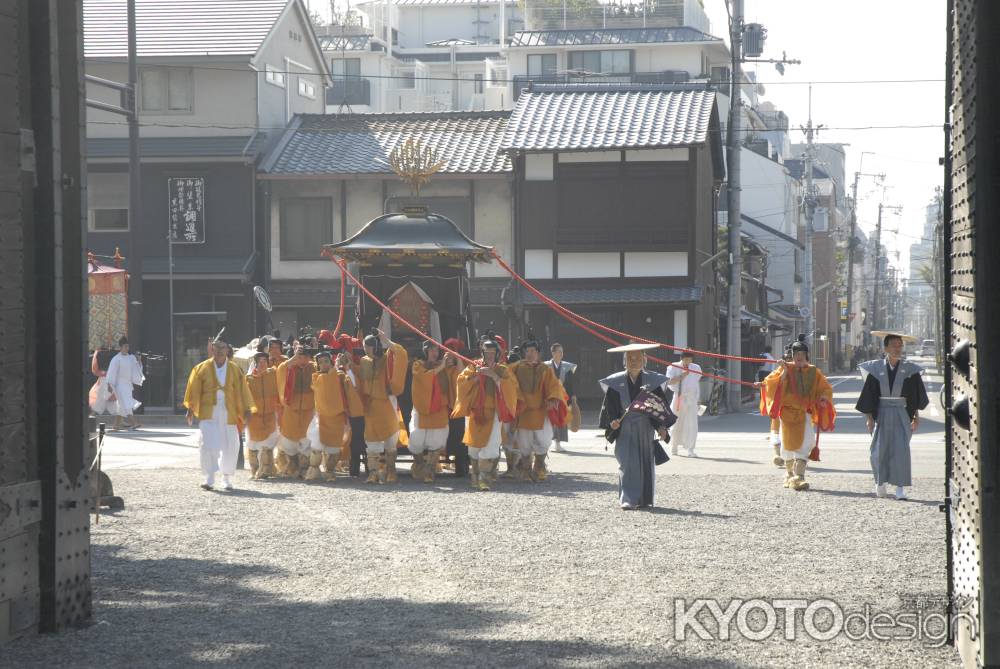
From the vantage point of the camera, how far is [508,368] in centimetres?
1467

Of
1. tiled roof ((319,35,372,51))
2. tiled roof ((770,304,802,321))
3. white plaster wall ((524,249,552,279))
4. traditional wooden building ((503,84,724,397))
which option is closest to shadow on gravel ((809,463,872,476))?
traditional wooden building ((503,84,724,397))

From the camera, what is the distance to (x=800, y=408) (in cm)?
1413

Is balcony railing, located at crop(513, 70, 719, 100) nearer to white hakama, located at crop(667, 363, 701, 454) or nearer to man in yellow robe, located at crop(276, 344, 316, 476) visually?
white hakama, located at crop(667, 363, 701, 454)

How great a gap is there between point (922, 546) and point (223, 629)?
550cm

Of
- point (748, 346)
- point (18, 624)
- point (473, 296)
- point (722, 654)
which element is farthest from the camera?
point (748, 346)

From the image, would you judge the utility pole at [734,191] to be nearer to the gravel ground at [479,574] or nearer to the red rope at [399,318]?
the red rope at [399,318]

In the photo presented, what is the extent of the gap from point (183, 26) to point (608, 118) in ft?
35.5

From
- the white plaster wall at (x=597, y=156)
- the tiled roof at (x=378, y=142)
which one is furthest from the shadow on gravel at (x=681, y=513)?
the tiled roof at (x=378, y=142)

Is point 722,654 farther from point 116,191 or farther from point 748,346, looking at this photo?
point 748,346

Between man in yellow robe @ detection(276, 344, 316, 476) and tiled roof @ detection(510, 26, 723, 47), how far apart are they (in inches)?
1305

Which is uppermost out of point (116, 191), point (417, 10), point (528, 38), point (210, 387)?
point (417, 10)

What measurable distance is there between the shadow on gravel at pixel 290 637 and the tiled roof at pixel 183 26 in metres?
23.8

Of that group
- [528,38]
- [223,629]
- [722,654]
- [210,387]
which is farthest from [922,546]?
[528,38]

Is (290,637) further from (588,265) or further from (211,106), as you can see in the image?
(211,106)
